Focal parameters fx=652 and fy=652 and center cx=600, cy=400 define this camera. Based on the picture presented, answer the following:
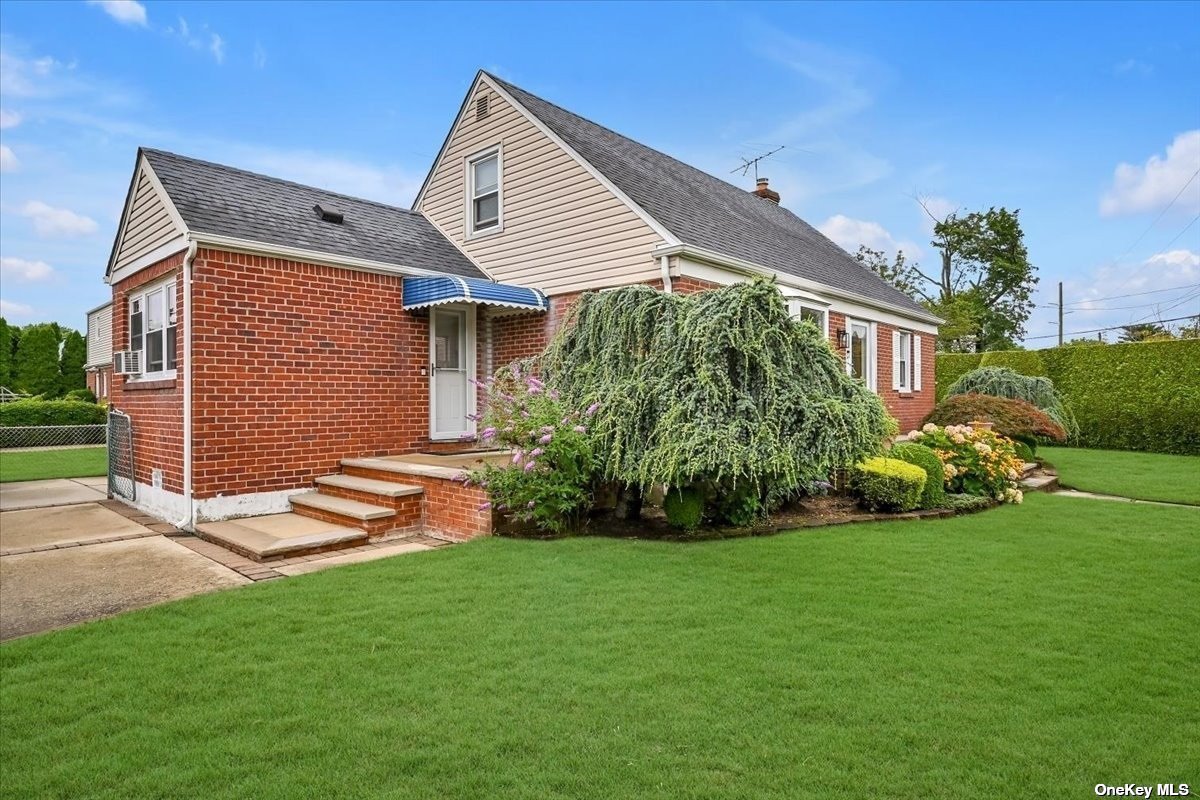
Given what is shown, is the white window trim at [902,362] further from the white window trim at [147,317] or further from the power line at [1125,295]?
the power line at [1125,295]

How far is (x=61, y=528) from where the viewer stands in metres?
7.66

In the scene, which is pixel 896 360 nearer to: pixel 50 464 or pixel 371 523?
pixel 371 523

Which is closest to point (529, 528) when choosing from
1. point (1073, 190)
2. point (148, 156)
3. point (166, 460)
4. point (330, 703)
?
point (330, 703)

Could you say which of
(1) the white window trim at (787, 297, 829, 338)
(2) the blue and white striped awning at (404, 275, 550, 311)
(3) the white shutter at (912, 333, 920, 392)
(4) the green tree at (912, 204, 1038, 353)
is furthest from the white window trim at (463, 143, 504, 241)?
(4) the green tree at (912, 204, 1038, 353)

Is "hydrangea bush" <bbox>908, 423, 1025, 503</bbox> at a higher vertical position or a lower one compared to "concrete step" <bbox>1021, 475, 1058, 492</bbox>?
higher

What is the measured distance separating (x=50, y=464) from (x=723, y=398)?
1617cm

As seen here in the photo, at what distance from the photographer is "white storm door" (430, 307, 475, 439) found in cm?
982

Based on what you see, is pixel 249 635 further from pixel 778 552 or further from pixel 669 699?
pixel 778 552

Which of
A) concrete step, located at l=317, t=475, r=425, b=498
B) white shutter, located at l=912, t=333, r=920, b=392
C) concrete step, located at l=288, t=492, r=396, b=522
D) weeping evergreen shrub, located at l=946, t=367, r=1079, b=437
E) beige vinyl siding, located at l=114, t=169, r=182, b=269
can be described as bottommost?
concrete step, located at l=288, t=492, r=396, b=522

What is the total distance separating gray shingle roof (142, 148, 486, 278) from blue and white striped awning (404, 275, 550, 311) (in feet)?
1.80

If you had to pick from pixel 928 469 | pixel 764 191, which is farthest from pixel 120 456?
pixel 764 191

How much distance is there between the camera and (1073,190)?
14.8 metres

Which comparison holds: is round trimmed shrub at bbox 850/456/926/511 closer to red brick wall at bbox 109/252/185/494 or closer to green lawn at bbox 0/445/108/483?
red brick wall at bbox 109/252/185/494

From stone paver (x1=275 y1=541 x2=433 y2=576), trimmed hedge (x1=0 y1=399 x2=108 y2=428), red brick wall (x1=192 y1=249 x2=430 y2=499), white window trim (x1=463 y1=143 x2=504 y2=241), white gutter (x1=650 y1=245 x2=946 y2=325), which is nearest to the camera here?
stone paver (x1=275 y1=541 x2=433 y2=576)
